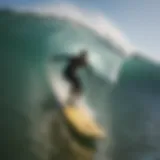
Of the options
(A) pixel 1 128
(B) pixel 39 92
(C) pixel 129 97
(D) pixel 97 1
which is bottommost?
(A) pixel 1 128

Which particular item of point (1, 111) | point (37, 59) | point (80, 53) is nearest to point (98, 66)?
point (80, 53)

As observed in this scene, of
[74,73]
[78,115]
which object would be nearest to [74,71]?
[74,73]

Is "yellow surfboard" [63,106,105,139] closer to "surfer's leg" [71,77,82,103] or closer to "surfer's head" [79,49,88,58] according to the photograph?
"surfer's leg" [71,77,82,103]

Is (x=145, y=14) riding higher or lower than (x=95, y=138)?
higher

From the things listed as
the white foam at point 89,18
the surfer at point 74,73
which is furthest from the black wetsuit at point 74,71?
the white foam at point 89,18

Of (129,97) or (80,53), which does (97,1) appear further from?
(129,97)

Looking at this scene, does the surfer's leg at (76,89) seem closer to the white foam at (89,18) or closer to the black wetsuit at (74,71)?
the black wetsuit at (74,71)

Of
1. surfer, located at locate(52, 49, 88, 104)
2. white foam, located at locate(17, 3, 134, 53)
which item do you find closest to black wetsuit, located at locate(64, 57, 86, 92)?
surfer, located at locate(52, 49, 88, 104)
